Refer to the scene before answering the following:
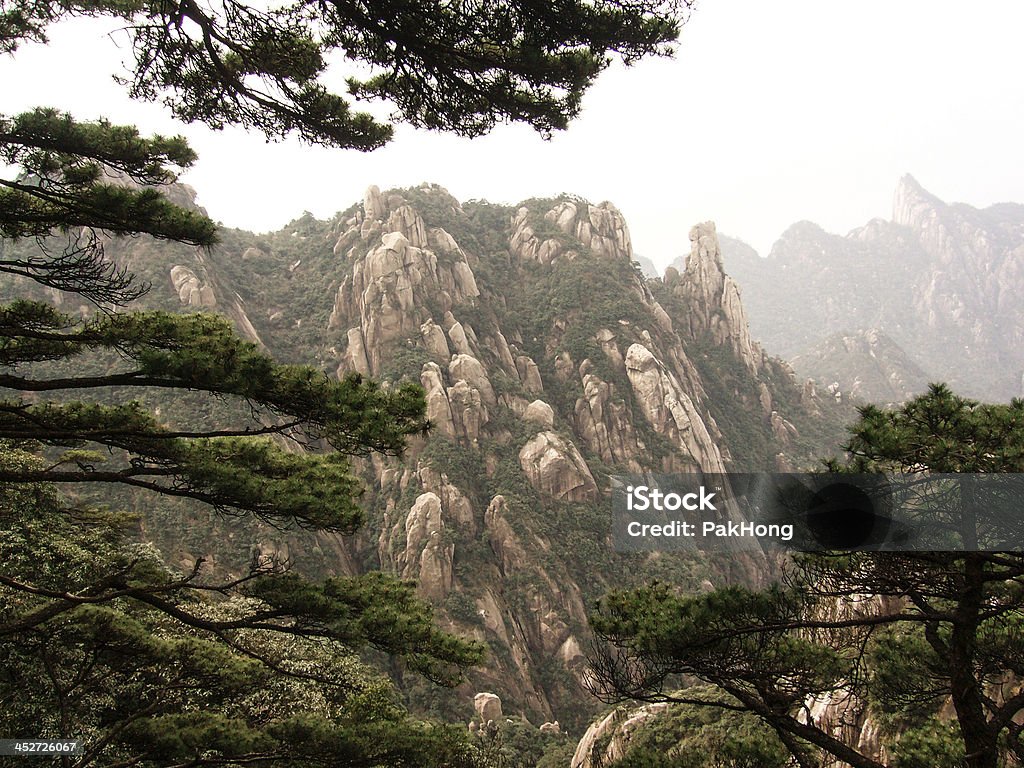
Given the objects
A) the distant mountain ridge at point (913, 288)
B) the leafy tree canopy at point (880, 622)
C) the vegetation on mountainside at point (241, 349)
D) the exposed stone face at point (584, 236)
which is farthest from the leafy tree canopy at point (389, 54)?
the distant mountain ridge at point (913, 288)

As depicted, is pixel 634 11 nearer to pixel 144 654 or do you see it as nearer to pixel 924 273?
pixel 144 654

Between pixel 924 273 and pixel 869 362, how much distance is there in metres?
79.5

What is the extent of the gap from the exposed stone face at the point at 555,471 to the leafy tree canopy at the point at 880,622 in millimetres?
34425

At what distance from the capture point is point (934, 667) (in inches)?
210

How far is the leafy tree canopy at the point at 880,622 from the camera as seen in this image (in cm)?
412

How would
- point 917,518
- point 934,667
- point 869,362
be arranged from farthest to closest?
point 869,362
point 934,667
point 917,518

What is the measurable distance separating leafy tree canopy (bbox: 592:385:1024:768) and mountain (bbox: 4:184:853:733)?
80.2 feet

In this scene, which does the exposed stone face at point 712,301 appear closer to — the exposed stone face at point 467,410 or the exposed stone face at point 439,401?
the exposed stone face at point 467,410

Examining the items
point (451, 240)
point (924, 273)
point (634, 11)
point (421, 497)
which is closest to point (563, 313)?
point (451, 240)

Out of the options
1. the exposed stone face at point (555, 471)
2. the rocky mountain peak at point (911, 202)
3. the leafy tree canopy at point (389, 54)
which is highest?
Answer: the rocky mountain peak at point (911, 202)

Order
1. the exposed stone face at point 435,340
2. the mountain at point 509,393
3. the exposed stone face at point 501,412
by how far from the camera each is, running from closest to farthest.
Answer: the mountain at point 509,393 < the exposed stone face at point 501,412 < the exposed stone face at point 435,340

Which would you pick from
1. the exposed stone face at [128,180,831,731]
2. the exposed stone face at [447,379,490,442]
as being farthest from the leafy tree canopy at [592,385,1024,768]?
the exposed stone face at [447,379,490,442]

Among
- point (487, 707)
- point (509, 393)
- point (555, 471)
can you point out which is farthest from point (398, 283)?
point (487, 707)

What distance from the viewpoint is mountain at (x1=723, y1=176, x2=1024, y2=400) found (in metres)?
124
